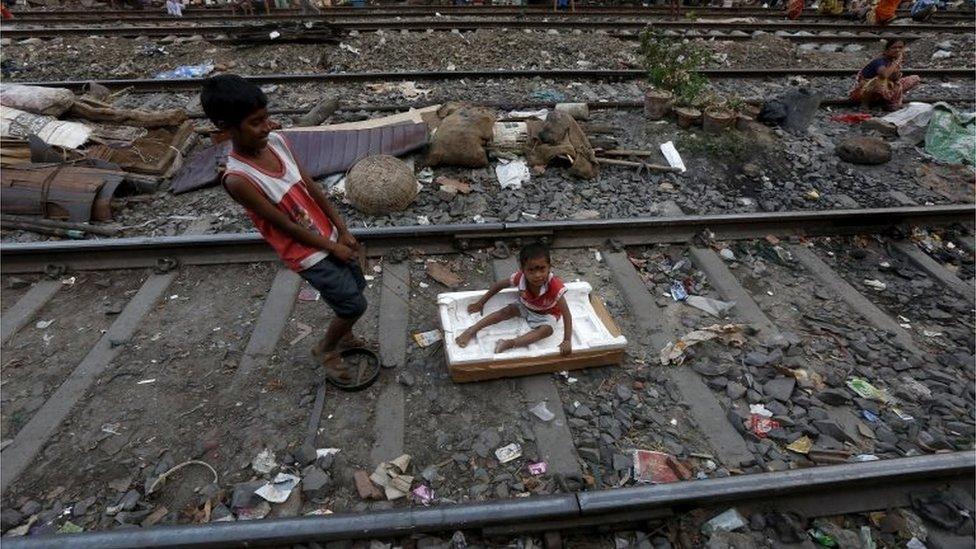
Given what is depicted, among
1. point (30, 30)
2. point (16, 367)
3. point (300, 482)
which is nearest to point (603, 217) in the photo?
point (300, 482)

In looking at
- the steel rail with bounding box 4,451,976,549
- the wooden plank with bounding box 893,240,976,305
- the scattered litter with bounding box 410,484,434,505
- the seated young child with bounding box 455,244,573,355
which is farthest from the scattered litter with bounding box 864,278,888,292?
the scattered litter with bounding box 410,484,434,505

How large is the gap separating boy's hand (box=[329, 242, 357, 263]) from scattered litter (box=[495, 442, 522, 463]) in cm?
146

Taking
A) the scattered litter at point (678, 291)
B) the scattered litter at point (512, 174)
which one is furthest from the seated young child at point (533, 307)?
the scattered litter at point (512, 174)

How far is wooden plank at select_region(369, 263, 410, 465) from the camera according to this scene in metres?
2.88

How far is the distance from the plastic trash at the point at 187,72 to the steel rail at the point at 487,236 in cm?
542

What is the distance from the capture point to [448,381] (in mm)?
3303

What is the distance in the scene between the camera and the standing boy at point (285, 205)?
83.7 inches

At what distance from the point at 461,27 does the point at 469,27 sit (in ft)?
0.62

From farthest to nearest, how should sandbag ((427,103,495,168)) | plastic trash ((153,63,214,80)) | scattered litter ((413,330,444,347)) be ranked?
1. plastic trash ((153,63,214,80))
2. sandbag ((427,103,495,168))
3. scattered litter ((413,330,444,347))

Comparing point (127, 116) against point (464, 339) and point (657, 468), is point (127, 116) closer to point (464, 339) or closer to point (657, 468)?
point (464, 339)

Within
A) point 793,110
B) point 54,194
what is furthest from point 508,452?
Result: point 793,110

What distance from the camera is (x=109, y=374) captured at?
3303 mm

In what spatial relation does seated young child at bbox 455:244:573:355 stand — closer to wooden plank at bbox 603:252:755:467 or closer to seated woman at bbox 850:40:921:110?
wooden plank at bbox 603:252:755:467

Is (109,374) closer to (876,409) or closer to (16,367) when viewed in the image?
(16,367)
